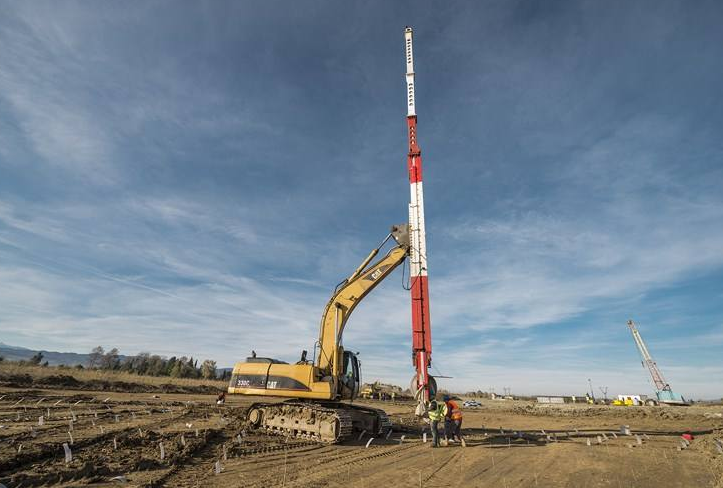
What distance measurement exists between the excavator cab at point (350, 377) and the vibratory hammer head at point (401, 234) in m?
5.36

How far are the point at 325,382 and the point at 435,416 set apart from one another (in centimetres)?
428

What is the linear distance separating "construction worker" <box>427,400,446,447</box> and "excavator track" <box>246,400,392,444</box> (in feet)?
9.80

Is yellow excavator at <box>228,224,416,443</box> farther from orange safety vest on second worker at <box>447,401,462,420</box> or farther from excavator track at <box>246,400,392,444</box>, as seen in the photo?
orange safety vest on second worker at <box>447,401,462,420</box>

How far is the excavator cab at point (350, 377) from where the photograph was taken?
15.0 metres

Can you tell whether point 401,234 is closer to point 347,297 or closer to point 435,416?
point 347,297

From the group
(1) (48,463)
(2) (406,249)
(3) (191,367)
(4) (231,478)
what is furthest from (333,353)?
(3) (191,367)

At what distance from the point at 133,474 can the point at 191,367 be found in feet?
263

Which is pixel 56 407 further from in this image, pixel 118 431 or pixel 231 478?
pixel 231 478

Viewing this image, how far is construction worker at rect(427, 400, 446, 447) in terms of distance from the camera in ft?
43.8

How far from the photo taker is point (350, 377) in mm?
15422

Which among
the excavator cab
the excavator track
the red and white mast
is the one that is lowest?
the excavator track

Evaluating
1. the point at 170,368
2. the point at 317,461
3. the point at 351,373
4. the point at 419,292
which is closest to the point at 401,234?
the point at 419,292

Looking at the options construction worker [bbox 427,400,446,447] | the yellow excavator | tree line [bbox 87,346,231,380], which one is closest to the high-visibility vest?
construction worker [bbox 427,400,446,447]

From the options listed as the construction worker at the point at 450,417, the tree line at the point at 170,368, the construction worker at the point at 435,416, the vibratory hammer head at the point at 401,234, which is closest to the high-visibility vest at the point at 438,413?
the construction worker at the point at 435,416
